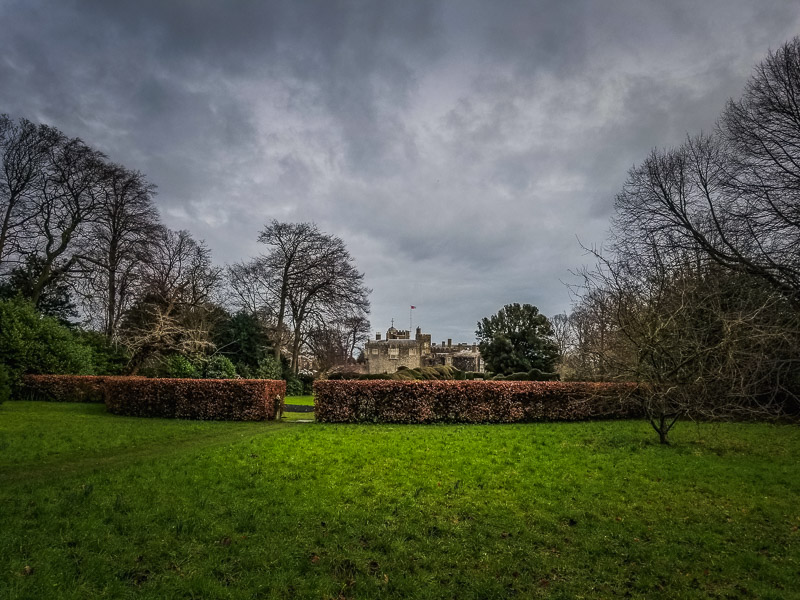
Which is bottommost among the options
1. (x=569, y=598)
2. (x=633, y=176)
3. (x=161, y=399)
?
(x=569, y=598)

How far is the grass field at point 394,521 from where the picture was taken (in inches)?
158

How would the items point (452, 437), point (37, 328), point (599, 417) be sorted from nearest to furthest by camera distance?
point (452, 437) < point (599, 417) < point (37, 328)

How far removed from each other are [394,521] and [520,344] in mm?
30464

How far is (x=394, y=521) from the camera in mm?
5367

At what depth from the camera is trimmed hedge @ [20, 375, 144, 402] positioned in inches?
757

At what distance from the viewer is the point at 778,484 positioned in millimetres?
7090

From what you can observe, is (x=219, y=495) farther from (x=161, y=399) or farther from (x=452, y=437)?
(x=161, y=399)

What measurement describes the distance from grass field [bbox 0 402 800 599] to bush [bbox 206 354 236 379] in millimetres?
10617

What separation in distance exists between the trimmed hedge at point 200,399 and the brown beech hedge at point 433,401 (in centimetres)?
218

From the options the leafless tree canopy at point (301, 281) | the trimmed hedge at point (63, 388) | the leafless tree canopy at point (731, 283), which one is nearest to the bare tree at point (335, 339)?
the leafless tree canopy at point (301, 281)

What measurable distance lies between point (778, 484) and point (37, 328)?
25.4 meters

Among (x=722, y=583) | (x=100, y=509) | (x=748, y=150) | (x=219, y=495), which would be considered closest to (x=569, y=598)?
(x=722, y=583)

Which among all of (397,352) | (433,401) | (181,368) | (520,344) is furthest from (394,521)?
(397,352)

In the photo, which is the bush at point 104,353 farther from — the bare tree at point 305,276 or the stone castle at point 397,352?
the stone castle at point 397,352
